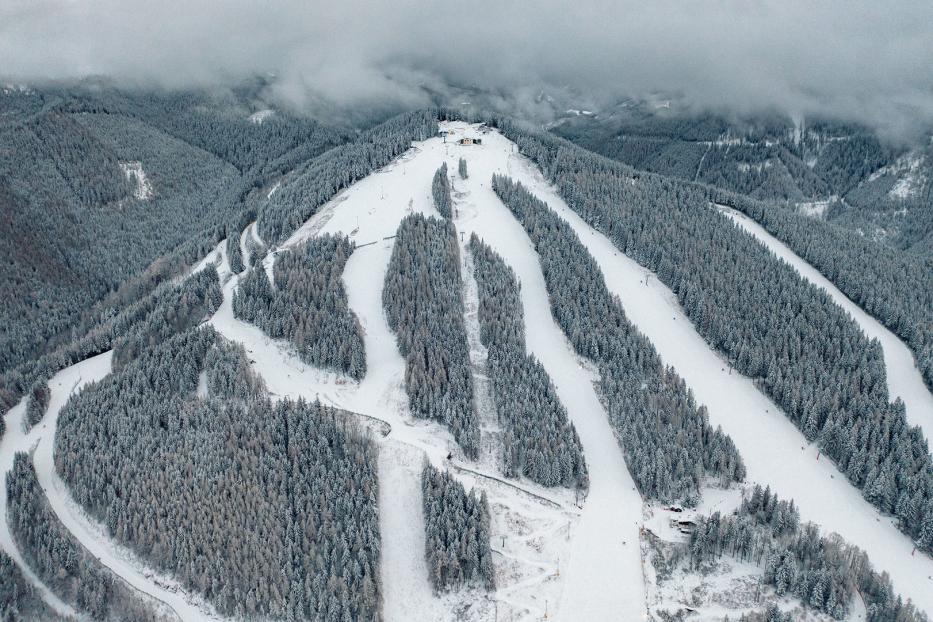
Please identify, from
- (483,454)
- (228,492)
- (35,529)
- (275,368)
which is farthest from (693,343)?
(35,529)

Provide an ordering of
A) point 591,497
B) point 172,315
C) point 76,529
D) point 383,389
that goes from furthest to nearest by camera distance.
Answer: point 172,315 < point 383,389 < point 591,497 < point 76,529

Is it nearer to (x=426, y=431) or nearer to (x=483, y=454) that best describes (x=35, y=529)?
(x=426, y=431)

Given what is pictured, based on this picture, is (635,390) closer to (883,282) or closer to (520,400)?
(520,400)

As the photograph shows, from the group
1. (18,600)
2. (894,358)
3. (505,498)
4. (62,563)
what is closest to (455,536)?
(505,498)

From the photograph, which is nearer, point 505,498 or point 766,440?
point 505,498

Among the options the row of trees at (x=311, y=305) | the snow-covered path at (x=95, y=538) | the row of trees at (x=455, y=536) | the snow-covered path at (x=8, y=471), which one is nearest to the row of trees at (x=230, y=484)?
the snow-covered path at (x=95, y=538)

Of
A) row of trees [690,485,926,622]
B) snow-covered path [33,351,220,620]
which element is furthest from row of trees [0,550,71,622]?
row of trees [690,485,926,622]
